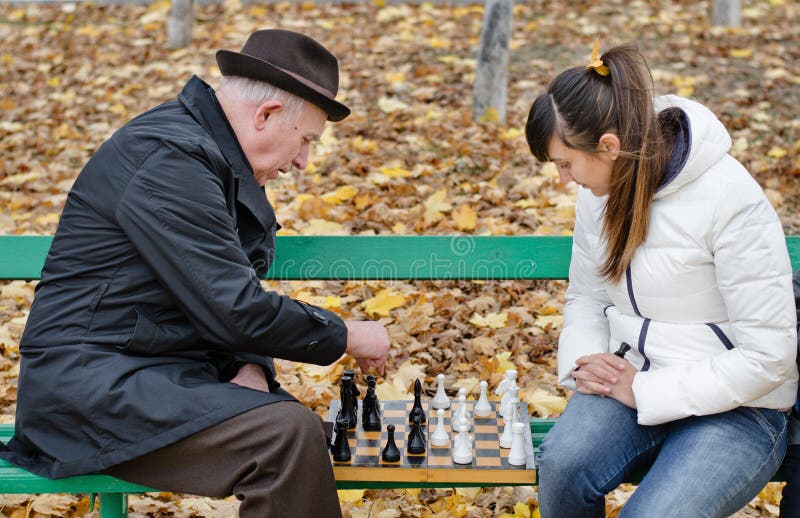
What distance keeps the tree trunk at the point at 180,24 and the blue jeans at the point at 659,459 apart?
800 centimetres

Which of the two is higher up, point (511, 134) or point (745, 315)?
point (745, 315)

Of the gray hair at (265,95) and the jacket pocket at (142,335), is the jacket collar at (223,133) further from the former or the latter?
the jacket pocket at (142,335)

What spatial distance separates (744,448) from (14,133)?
23.6 feet

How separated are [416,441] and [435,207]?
10.1ft

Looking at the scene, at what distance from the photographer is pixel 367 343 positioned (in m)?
3.07

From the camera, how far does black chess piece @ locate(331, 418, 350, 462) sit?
2.99m

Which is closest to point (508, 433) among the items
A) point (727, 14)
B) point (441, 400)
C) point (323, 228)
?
point (441, 400)

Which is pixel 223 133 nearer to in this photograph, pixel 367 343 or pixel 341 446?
pixel 367 343

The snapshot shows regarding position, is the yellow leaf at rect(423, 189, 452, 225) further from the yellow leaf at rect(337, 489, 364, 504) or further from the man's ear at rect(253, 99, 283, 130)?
the man's ear at rect(253, 99, 283, 130)

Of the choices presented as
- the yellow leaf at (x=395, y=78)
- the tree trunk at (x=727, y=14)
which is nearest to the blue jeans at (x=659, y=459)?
the yellow leaf at (x=395, y=78)

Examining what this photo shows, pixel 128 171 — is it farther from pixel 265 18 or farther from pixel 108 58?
pixel 265 18

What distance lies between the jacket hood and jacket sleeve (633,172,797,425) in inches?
3.8

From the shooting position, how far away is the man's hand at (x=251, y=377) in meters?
3.08

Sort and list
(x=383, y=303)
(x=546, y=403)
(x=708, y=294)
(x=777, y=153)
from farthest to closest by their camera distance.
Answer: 1. (x=777, y=153)
2. (x=383, y=303)
3. (x=546, y=403)
4. (x=708, y=294)
